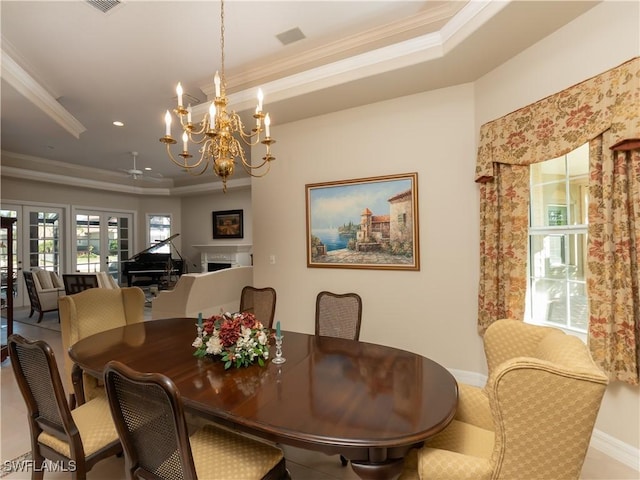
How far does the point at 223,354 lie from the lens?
→ 1719 mm

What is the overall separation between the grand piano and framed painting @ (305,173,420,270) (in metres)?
5.53

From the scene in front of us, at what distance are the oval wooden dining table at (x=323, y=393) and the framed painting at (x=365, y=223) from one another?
1.46 metres

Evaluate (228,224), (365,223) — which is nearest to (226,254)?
(228,224)

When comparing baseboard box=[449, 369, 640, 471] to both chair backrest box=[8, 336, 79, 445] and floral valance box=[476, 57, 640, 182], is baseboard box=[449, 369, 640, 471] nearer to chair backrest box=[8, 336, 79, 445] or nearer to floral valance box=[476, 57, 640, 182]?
floral valance box=[476, 57, 640, 182]

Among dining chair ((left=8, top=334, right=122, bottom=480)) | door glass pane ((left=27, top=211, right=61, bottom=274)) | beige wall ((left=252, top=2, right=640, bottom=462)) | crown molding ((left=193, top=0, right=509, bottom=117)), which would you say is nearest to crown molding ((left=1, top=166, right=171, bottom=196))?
door glass pane ((left=27, top=211, right=61, bottom=274))

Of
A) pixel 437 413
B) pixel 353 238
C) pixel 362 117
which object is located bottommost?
pixel 437 413

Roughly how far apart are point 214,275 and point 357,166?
257 centimetres

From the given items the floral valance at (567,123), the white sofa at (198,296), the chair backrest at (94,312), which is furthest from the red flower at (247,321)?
the white sofa at (198,296)

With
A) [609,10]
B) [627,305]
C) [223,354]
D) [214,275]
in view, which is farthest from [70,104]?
[627,305]

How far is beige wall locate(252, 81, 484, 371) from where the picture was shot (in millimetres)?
3008

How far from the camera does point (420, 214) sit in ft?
10.5

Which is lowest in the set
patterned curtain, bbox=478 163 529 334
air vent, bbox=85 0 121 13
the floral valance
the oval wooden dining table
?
the oval wooden dining table

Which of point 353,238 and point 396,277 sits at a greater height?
point 353,238

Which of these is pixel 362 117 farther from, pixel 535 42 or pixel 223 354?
pixel 223 354
